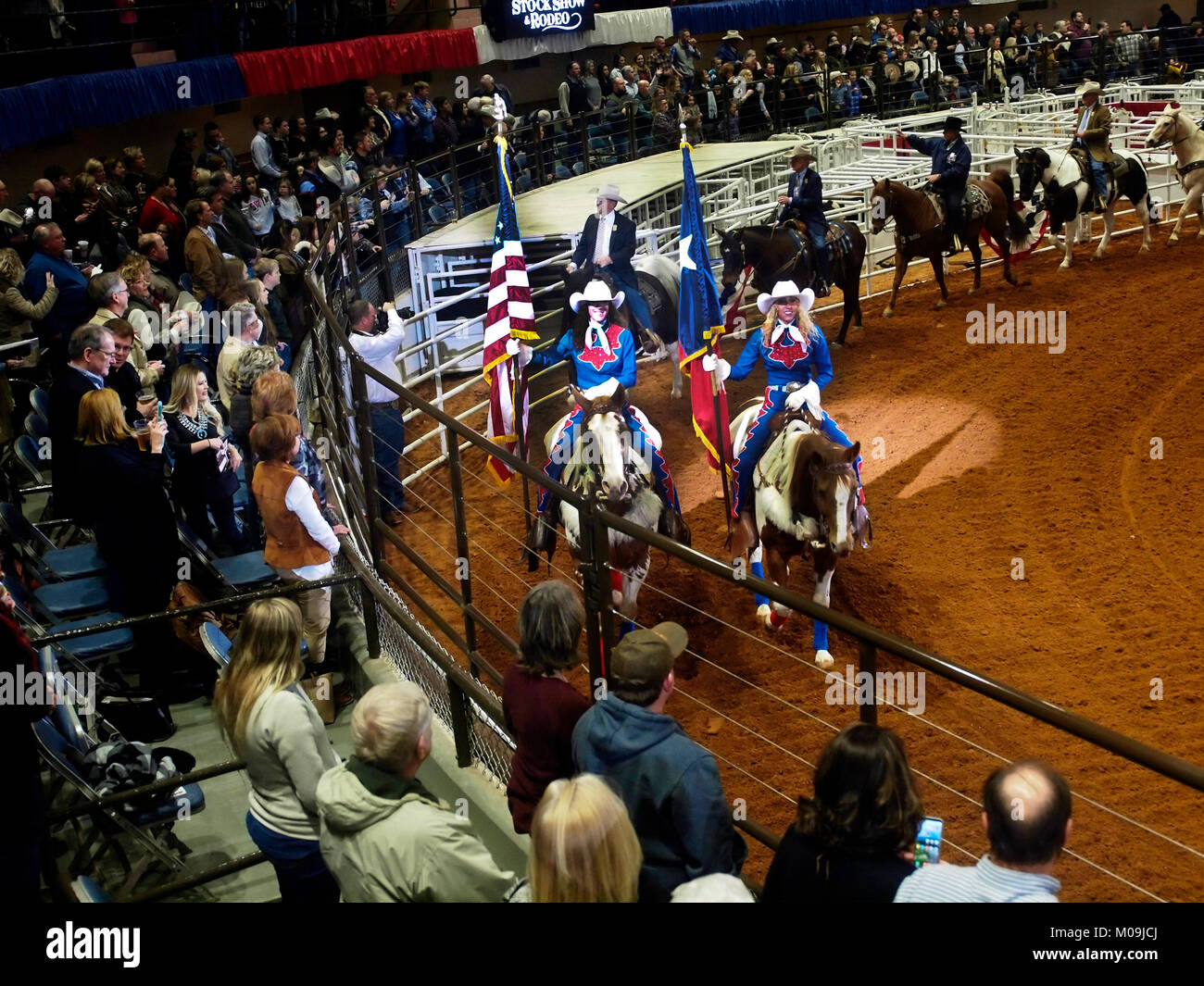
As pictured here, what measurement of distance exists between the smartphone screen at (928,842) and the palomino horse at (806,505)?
188 inches

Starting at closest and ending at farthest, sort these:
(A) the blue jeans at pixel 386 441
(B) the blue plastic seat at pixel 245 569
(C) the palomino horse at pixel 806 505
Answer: (B) the blue plastic seat at pixel 245 569
(C) the palomino horse at pixel 806 505
(A) the blue jeans at pixel 386 441

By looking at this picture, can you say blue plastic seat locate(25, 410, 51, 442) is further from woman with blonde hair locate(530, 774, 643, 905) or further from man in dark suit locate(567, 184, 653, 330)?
woman with blonde hair locate(530, 774, 643, 905)

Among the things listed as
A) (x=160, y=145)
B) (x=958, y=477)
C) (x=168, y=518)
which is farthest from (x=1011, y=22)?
(x=168, y=518)

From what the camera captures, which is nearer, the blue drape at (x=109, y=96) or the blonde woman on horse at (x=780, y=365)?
the blonde woman on horse at (x=780, y=365)

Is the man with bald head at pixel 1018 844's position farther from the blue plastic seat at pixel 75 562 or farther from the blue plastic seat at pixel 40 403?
the blue plastic seat at pixel 40 403

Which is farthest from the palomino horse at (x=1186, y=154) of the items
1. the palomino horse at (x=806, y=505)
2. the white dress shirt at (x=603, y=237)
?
the palomino horse at (x=806, y=505)

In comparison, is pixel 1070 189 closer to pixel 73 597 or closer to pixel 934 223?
pixel 934 223

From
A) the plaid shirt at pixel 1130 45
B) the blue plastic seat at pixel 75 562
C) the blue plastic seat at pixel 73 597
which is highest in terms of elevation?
the plaid shirt at pixel 1130 45

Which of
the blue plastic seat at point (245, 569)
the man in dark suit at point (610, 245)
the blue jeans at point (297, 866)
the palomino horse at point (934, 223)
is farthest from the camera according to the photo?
the palomino horse at point (934, 223)

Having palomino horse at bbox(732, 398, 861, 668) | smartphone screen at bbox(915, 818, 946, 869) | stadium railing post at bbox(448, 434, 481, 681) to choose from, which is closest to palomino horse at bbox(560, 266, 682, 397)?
palomino horse at bbox(732, 398, 861, 668)

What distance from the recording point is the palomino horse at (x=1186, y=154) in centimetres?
1791

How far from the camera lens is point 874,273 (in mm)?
18750

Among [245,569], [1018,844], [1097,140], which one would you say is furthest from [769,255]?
[1018,844]

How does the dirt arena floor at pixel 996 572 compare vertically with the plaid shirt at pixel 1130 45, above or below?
below
